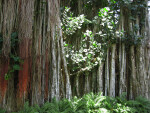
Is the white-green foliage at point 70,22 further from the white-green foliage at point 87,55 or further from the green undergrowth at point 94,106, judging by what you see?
the green undergrowth at point 94,106

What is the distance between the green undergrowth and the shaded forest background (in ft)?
0.99

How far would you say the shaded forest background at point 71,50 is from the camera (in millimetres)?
2646

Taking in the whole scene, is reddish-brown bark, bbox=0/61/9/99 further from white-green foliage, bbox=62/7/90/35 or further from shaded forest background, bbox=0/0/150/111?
white-green foliage, bbox=62/7/90/35

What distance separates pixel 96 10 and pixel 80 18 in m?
0.85

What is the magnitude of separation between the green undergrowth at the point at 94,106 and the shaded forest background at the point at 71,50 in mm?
302

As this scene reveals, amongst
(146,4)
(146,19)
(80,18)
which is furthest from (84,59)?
(146,4)

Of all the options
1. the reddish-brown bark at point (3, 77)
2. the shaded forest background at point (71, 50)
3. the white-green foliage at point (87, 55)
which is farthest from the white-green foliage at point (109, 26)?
the reddish-brown bark at point (3, 77)

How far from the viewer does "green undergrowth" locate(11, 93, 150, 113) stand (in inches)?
104

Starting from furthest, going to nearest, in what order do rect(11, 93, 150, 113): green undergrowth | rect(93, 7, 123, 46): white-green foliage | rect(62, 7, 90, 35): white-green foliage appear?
rect(62, 7, 90, 35): white-green foliage
rect(93, 7, 123, 46): white-green foliage
rect(11, 93, 150, 113): green undergrowth

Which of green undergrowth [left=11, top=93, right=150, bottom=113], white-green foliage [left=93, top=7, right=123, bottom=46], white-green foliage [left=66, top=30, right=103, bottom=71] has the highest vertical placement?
white-green foliage [left=93, top=7, right=123, bottom=46]

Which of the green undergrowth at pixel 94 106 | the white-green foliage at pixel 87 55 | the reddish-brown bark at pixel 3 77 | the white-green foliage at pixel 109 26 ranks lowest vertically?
the green undergrowth at pixel 94 106

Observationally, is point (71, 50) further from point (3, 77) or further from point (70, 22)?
point (3, 77)

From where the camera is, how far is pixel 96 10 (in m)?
4.63

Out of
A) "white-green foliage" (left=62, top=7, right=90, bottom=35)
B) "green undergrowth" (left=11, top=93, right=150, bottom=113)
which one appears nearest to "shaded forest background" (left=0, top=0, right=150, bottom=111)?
"white-green foliage" (left=62, top=7, right=90, bottom=35)
